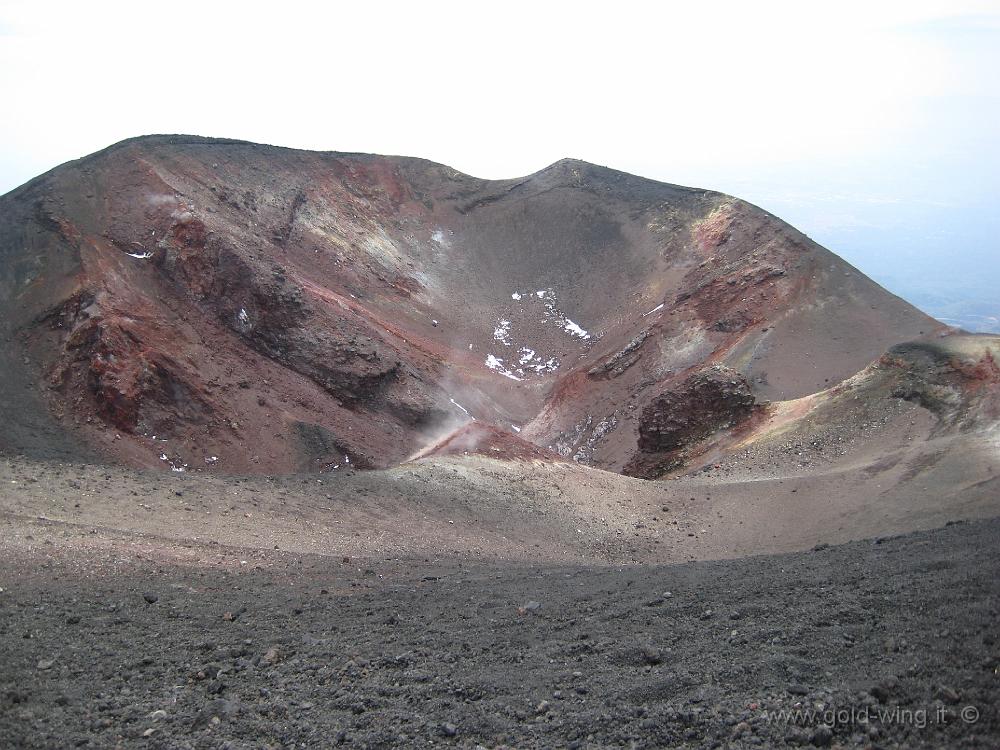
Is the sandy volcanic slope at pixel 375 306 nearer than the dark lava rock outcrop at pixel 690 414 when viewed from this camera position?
Yes

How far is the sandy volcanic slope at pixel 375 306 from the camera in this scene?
65.7 feet

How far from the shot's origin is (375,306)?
31.0 metres

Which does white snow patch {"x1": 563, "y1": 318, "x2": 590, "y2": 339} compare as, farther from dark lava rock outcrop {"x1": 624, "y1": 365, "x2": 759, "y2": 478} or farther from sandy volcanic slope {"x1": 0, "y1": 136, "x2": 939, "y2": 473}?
dark lava rock outcrop {"x1": 624, "y1": 365, "x2": 759, "y2": 478}

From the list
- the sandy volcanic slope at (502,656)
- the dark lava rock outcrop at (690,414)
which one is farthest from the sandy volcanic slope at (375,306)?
the sandy volcanic slope at (502,656)

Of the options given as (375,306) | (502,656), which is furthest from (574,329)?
(502,656)

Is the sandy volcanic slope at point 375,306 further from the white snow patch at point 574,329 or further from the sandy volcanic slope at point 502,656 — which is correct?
the sandy volcanic slope at point 502,656

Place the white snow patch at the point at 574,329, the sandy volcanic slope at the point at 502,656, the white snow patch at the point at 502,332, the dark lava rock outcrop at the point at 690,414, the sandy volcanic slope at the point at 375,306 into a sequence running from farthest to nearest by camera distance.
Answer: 1. the white snow patch at the point at 574,329
2. the white snow patch at the point at 502,332
3. the dark lava rock outcrop at the point at 690,414
4. the sandy volcanic slope at the point at 375,306
5. the sandy volcanic slope at the point at 502,656

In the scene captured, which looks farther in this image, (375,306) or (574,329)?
(574,329)

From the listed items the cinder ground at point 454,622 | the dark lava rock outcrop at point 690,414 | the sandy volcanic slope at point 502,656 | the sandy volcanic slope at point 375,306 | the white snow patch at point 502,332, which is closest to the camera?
the sandy volcanic slope at point 502,656

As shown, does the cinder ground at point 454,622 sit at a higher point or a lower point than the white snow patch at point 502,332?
lower

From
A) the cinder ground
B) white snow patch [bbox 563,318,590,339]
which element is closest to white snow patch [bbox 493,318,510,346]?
white snow patch [bbox 563,318,590,339]

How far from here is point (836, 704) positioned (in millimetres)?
5641

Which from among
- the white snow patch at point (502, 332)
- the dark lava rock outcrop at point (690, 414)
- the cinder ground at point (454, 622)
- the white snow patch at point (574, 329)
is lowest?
the cinder ground at point (454, 622)

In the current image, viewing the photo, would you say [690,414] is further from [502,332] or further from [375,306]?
[375,306]
